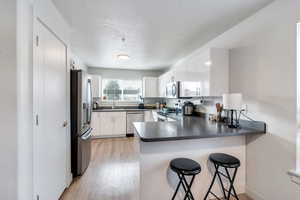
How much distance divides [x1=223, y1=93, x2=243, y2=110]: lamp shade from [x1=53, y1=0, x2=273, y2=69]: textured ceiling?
41.7 inches

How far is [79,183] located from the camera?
2.29 meters

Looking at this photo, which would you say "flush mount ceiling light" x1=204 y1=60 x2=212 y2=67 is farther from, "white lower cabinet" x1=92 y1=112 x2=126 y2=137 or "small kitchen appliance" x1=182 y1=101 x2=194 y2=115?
"white lower cabinet" x1=92 y1=112 x2=126 y2=137

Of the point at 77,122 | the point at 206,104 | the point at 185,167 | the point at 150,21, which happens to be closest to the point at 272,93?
the point at 185,167

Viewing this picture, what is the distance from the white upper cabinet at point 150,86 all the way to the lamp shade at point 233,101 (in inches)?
145

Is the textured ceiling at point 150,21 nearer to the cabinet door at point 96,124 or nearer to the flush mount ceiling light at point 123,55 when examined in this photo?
the flush mount ceiling light at point 123,55

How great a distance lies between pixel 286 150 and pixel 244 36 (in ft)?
4.94

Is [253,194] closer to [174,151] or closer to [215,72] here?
[174,151]

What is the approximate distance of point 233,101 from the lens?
6.27ft

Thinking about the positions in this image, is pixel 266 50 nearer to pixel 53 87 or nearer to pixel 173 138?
pixel 173 138

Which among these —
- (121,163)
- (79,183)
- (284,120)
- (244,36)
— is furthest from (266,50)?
(79,183)

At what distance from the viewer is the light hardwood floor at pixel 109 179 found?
2.00 m

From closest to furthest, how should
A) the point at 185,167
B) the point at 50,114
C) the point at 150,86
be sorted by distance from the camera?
the point at 185,167 → the point at 50,114 → the point at 150,86

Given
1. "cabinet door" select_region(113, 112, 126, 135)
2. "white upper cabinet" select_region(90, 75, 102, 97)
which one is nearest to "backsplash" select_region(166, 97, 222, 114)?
"cabinet door" select_region(113, 112, 126, 135)

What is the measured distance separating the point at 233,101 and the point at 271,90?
40cm
